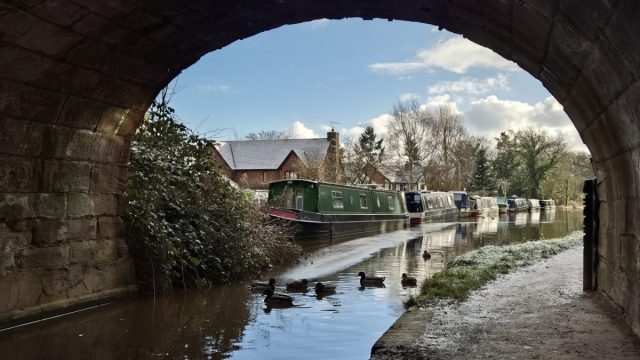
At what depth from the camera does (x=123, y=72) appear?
716cm

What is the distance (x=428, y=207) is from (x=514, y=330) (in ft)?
105

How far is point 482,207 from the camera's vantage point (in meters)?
50.8

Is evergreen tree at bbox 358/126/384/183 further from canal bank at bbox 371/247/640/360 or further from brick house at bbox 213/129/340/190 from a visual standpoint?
canal bank at bbox 371/247/640/360

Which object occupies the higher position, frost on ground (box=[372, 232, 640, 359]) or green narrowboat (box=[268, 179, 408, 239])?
green narrowboat (box=[268, 179, 408, 239])

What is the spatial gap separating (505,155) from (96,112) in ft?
223

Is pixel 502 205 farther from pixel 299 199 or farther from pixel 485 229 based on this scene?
pixel 299 199

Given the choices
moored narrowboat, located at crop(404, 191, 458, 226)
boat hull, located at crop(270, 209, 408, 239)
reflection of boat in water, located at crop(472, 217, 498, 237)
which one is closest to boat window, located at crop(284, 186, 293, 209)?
boat hull, located at crop(270, 209, 408, 239)

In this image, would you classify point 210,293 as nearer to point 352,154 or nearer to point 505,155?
point 352,154

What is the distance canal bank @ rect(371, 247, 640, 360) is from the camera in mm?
4926

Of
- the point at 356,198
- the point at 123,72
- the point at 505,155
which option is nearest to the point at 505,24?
the point at 123,72

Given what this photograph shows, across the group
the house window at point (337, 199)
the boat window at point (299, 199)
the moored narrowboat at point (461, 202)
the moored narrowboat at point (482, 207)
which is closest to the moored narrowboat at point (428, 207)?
the moored narrowboat at point (461, 202)

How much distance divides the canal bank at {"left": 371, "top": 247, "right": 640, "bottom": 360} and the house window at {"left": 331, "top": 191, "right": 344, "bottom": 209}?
588 inches

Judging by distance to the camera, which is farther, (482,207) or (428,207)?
(482,207)

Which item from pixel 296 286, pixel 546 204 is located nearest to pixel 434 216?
pixel 296 286
